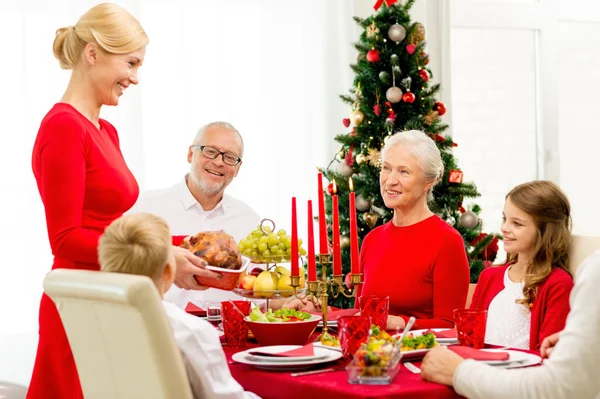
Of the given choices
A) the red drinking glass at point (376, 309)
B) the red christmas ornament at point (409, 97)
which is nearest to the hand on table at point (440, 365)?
the red drinking glass at point (376, 309)

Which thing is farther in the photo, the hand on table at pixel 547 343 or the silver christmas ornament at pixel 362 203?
the silver christmas ornament at pixel 362 203

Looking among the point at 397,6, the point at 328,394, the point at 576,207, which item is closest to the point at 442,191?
the point at 397,6

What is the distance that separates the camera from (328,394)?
181 cm

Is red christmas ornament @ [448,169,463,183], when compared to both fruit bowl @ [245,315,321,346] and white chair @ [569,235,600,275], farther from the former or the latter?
fruit bowl @ [245,315,321,346]

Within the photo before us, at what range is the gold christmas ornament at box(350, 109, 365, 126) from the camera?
4.48 metres

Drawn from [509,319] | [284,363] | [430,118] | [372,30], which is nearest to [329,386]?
[284,363]

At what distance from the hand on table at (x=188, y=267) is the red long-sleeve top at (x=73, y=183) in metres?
0.22

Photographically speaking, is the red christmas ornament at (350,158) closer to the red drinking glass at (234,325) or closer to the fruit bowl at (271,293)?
the fruit bowl at (271,293)

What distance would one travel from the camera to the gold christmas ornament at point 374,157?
4414mm

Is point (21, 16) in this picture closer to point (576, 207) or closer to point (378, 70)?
point (378, 70)

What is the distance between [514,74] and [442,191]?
1700 millimetres

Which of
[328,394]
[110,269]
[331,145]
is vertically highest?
[331,145]

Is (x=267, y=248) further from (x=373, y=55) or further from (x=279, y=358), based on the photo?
(x=373, y=55)

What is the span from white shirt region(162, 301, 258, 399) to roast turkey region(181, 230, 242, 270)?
1.40 ft
